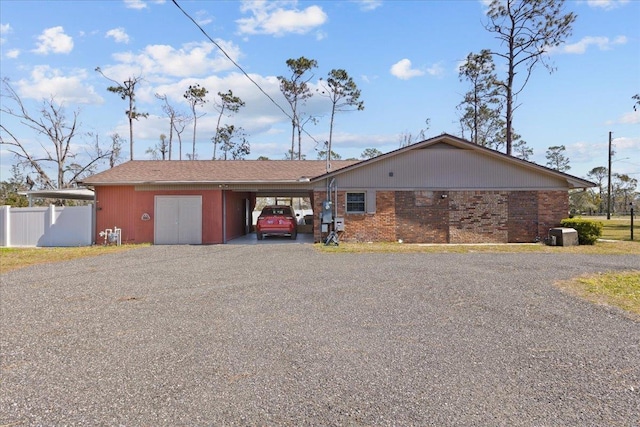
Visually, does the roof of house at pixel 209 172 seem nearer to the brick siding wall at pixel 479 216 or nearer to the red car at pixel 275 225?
the red car at pixel 275 225

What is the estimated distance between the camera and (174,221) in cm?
1714

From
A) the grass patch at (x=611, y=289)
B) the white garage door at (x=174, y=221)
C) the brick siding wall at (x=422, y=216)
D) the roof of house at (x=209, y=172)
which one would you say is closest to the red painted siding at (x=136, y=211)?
the white garage door at (x=174, y=221)

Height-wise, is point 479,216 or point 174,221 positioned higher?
point 479,216

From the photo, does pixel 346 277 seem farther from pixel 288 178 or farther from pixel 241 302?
pixel 288 178


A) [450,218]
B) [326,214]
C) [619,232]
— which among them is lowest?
[619,232]

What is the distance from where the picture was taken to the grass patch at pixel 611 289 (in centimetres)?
658

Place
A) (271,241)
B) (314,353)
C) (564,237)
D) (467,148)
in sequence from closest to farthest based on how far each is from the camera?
1. (314,353)
2. (564,237)
3. (467,148)
4. (271,241)

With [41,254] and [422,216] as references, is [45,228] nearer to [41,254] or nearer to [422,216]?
[41,254]

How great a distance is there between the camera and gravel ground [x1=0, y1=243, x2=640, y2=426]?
314 cm

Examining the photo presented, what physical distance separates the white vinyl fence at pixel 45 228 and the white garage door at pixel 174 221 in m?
2.68

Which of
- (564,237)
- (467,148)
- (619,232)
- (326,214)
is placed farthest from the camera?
(619,232)

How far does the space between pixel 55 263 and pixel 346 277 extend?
27.4 ft

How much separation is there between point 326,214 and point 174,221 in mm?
6243

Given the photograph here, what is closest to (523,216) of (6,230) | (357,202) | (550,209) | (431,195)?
(550,209)
